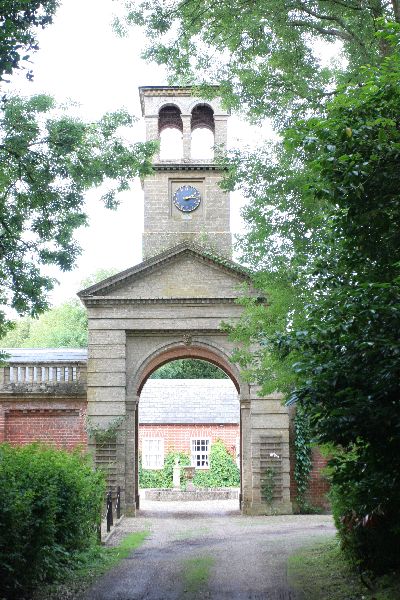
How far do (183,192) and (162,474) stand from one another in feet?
55.0

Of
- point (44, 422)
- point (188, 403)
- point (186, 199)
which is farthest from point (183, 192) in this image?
point (188, 403)

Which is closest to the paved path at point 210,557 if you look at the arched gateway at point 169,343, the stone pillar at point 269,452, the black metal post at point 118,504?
the black metal post at point 118,504

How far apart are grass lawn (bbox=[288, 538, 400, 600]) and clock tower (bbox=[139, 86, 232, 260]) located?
14676 millimetres

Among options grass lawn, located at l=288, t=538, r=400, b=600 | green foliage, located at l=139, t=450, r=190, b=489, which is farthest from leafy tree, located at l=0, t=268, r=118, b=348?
grass lawn, located at l=288, t=538, r=400, b=600

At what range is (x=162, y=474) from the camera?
39.7 metres

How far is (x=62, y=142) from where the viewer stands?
1409cm

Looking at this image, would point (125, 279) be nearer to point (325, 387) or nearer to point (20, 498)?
point (20, 498)

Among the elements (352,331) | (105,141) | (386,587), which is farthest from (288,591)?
(105,141)

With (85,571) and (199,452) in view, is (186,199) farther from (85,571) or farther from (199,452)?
(85,571)

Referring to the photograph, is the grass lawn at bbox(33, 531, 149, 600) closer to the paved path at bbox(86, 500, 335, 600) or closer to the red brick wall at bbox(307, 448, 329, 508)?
the paved path at bbox(86, 500, 335, 600)

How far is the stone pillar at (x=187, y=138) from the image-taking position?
1109 inches

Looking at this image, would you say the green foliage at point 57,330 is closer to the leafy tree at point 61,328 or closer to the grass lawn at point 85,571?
the leafy tree at point 61,328

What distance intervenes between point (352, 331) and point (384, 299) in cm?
50

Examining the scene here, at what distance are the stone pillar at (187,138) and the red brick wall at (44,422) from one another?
9.31m
